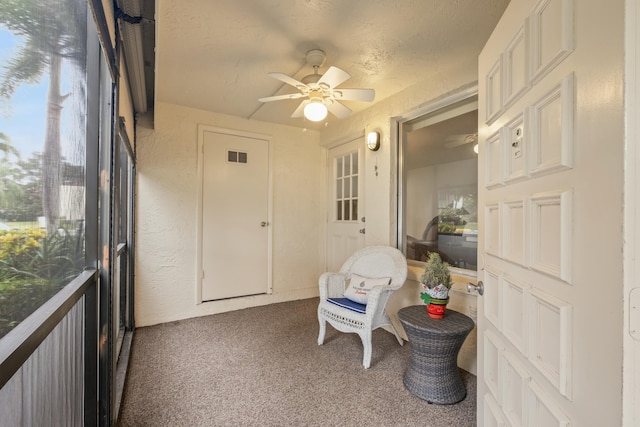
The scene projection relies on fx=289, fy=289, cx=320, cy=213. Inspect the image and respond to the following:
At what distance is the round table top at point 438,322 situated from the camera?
1817 millimetres

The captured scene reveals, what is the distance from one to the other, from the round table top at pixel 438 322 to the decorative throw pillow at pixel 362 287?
0.39 meters

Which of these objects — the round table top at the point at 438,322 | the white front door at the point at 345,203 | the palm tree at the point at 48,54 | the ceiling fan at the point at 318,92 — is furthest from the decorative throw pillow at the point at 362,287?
the palm tree at the point at 48,54

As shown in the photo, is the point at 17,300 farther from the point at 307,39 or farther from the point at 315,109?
the point at 307,39

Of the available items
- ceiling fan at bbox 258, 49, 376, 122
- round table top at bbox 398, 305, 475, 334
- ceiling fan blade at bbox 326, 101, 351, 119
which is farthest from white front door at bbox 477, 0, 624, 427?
ceiling fan blade at bbox 326, 101, 351, 119

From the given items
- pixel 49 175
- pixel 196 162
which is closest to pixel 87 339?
pixel 49 175

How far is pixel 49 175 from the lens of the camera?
2.56 ft

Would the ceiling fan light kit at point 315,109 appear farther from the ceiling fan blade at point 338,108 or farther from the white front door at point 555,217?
the white front door at point 555,217

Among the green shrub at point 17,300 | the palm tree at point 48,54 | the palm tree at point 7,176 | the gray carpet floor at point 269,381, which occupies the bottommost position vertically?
the gray carpet floor at point 269,381

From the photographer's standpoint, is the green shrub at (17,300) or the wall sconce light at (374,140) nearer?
the green shrub at (17,300)

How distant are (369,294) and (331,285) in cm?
46

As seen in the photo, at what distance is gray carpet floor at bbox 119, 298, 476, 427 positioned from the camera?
1666 mm

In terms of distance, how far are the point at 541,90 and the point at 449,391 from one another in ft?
5.99

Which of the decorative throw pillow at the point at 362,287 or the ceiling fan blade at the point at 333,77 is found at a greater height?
the ceiling fan blade at the point at 333,77

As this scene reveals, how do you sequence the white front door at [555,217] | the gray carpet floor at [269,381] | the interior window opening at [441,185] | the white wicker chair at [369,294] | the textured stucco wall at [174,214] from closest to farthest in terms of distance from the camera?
the white front door at [555,217] → the gray carpet floor at [269,381] → the white wicker chair at [369,294] → the interior window opening at [441,185] → the textured stucco wall at [174,214]
